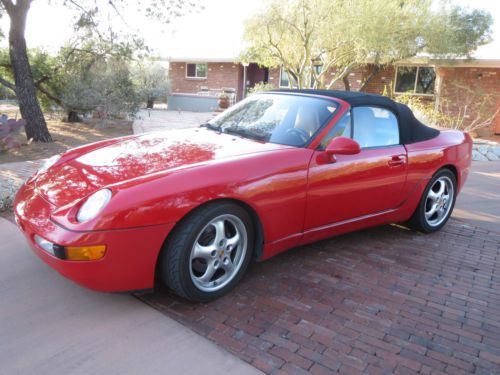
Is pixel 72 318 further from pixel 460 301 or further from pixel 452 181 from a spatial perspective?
pixel 452 181

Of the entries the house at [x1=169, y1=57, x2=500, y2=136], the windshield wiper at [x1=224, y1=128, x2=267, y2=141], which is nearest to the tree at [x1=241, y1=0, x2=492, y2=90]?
the house at [x1=169, y1=57, x2=500, y2=136]

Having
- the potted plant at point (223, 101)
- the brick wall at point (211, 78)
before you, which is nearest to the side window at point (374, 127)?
the potted plant at point (223, 101)

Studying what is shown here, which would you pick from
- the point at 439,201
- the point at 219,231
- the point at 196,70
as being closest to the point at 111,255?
the point at 219,231

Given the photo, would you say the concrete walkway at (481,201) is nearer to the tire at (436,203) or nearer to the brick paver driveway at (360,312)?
the tire at (436,203)

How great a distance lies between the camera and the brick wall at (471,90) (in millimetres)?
15188

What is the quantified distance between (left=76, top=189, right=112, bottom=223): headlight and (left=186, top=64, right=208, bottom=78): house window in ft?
83.7

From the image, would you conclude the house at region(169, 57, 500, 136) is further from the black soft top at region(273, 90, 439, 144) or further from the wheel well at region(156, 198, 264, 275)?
the wheel well at region(156, 198, 264, 275)

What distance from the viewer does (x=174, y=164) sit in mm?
2936

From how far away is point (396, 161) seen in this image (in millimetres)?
3961

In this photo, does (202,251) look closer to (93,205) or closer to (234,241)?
(234,241)

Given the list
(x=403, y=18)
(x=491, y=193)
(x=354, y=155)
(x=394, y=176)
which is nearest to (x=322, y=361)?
A: (x=354, y=155)

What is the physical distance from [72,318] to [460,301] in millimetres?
2742

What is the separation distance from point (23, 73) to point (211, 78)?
1811cm

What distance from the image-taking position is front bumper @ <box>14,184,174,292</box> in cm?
246
